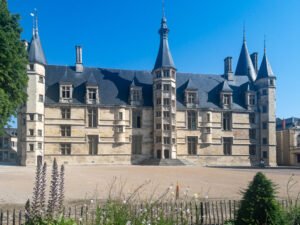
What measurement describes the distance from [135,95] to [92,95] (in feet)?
19.8

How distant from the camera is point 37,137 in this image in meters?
40.5

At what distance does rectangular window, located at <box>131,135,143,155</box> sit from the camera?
147ft

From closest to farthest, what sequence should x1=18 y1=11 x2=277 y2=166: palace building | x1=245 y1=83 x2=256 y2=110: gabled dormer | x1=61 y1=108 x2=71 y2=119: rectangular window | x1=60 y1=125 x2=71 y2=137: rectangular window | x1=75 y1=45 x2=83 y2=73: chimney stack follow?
x1=18 y1=11 x2=277 y2=166: palace building < x1=60 y1=125 x2=71 y2=137: rectangular window < x1=61 y1=108 x2=71 y2=119: rectangular window < x1=75 y1=45 x2=83 y2=73: chimney stack < x1=245 y1=83 x2=256 y2=110: gabled dormer

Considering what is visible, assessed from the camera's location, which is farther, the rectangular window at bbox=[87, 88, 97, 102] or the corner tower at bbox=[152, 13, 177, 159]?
the rectangular window at bbox=[87, 88, 97, 102]

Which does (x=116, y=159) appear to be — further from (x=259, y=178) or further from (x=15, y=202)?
(x=259, y=178)

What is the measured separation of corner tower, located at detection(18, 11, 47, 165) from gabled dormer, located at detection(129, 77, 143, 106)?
38.7 ft

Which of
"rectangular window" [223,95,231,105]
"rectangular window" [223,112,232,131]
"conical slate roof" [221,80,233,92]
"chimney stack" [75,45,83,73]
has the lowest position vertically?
"rectangular window" [223,112,232,131]

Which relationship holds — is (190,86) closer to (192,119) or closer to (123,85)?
(192,119)

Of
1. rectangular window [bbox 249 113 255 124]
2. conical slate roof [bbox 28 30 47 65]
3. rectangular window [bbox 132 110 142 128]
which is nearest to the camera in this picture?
conical slate roof [bbox 28 30 47 65]

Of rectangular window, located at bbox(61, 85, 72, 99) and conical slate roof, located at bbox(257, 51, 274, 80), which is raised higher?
conical slate roof, located at bbox(257, 51, 274, 80)

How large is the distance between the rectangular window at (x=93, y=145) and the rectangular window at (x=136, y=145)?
16.3ft

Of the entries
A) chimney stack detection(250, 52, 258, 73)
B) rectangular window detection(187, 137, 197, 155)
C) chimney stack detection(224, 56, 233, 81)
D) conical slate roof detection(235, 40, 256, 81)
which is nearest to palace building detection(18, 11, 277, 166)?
rectangular window detection(187, 137, 197, 155)

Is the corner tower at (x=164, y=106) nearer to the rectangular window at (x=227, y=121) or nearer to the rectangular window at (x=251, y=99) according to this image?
the rectangular window at (x=227, y=121)

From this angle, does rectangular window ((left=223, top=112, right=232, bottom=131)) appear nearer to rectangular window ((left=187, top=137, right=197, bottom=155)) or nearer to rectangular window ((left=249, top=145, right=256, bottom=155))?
rectangular window ((left=249, top=145, right=256, bottom=155))
